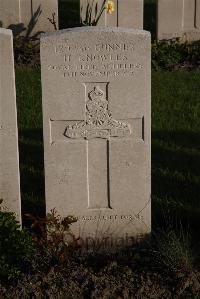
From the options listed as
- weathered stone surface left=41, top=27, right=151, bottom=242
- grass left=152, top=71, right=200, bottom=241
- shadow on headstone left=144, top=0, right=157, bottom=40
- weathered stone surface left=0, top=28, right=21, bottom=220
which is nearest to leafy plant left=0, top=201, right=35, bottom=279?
weathered stone surface left=0, top=28, right=21, bottom=220

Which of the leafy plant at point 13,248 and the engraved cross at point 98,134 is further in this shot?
the engraved cross at point 98,134

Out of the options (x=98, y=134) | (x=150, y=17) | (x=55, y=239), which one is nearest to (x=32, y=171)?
(x=98, y=134)

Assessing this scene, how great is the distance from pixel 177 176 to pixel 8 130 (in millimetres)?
2263

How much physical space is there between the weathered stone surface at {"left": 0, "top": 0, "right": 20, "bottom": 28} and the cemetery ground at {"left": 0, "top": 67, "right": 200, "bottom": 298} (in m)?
2.23

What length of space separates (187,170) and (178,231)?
141 centimetres

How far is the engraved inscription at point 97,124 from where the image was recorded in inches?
212

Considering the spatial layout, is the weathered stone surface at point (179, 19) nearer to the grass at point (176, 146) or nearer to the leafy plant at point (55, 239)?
the grass at point (176, 146)

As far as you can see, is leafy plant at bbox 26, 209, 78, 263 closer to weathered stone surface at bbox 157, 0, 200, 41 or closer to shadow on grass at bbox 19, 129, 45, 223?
shadow on grass at bbox 19, 129, 45, 223

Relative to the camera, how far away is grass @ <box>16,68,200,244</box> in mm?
6465

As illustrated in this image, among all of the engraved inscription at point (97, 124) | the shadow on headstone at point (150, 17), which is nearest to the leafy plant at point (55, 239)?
the engraved inscription at point (97, 124)

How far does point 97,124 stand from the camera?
546 cm

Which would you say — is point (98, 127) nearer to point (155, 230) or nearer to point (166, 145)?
point (155, 230)

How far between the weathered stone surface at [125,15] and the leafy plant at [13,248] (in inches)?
260

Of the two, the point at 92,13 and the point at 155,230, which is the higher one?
the point at 92,13
